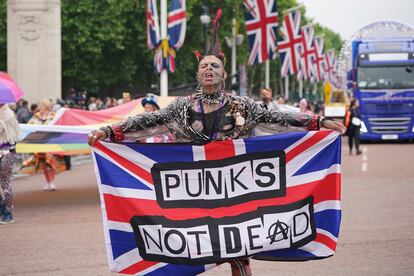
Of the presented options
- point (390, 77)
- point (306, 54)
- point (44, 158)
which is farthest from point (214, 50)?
point (306, 54)

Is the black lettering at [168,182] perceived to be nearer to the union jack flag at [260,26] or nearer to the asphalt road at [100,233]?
the asphalt road at [100,233]

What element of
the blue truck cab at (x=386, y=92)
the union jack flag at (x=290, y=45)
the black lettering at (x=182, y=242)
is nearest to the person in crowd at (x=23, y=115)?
the blue truck cab at (x=386, y=92)

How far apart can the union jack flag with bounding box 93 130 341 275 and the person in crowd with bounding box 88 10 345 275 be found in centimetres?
10

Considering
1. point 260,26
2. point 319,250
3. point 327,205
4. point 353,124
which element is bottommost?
point 353,124

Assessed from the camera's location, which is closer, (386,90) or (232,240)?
(232,240)

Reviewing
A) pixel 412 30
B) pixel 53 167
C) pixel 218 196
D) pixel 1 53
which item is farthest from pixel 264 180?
pixel 1 53

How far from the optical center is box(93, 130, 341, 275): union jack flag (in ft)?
23.8

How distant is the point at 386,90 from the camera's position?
37.4 metres

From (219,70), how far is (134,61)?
49.1 m

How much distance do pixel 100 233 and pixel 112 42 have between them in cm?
4016

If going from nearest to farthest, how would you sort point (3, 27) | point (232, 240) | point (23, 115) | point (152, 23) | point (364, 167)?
1. point (232, 240)
2. point (364, 167)
3. point (23, 115)
4. point (152, 23)
5. point (3, 27)

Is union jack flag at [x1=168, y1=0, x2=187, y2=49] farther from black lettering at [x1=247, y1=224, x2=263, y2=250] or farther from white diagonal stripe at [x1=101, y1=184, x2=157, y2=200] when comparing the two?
black lettering at [x1=247, y1=224, x2=263, y2=250]

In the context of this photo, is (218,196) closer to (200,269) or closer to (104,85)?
(200,269)

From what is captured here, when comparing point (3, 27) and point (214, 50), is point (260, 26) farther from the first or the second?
point (214, 50)
